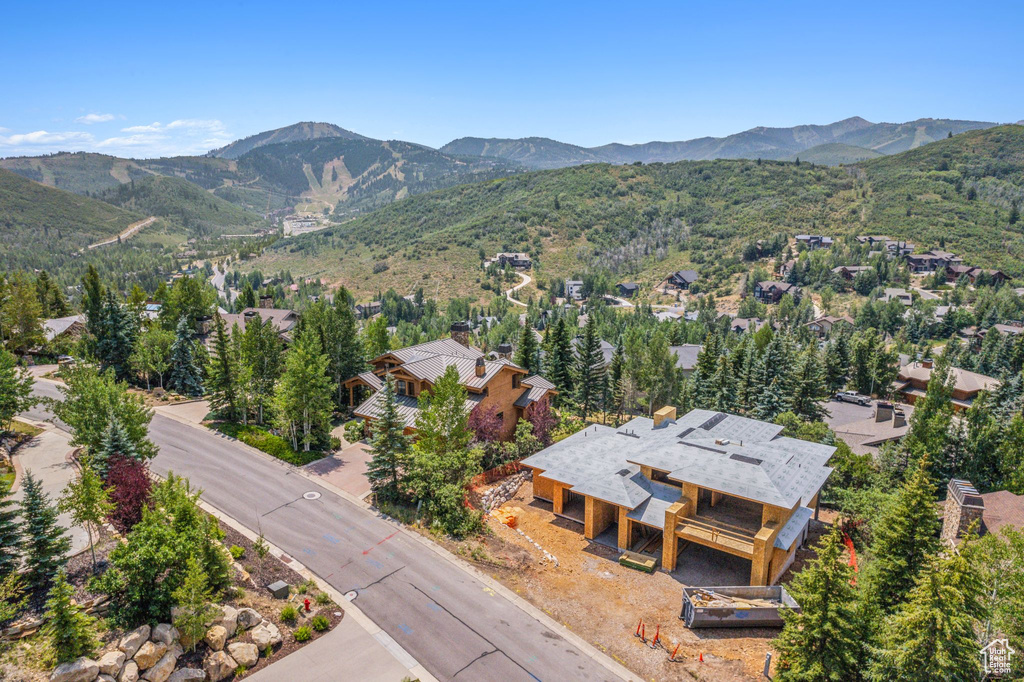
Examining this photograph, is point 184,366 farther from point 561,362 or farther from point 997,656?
point 997,656

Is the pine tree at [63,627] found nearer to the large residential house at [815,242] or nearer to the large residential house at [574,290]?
the large residential house at [574,290]

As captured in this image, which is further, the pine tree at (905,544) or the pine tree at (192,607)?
the pine tree at (905,544)

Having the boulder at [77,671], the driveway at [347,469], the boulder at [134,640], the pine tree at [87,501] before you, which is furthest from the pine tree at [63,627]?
the driveway at [347,469]

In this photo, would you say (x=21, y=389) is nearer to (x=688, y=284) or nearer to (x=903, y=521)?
(x=903, y=521)

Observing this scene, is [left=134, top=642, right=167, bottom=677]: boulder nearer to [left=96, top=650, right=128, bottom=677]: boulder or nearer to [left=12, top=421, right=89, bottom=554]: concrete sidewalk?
[left=96, top=650, right=128, bottom=677]: boulder

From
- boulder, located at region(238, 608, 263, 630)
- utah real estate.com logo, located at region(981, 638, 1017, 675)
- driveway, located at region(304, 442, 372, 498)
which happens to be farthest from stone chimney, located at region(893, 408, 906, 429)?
boulder, located at region(238, 608, 263, 630)

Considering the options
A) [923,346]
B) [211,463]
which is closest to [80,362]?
[211,463]
